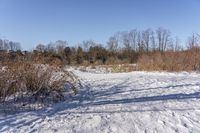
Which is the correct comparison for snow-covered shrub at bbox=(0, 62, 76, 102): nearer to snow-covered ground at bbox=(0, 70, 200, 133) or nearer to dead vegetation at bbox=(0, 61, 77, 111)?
dead vegetation at bbox=(0, 61, 77, 111)

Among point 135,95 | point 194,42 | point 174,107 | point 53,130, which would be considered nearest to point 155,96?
point 135,95

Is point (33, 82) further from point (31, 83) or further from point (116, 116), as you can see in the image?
point (116, 116)

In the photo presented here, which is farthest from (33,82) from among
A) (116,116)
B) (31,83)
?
(116,116)

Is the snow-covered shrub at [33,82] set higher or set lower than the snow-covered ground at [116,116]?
higher

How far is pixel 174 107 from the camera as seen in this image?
236 inches

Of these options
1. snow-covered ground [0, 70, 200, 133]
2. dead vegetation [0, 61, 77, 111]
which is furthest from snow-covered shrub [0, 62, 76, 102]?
snow-covered ground [0, 70, 200, 133]

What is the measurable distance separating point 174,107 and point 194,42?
14.7m

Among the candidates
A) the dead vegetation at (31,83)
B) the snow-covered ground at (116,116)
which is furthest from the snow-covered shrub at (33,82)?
the snow-covered ground at (116,116)

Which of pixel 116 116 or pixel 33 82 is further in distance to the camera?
pixel 33 82

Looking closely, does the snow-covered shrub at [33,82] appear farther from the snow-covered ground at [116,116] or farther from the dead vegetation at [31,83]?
the snow-covered ground at [116,116]

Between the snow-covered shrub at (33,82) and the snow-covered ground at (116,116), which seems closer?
the snow-covered ground at (116,116)

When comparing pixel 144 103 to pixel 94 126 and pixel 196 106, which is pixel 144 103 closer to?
pixel 196 106

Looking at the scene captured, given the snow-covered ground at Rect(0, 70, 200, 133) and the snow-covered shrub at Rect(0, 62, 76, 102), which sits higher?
the snow-covered shrub at Rect(0, 62, 76, 102)

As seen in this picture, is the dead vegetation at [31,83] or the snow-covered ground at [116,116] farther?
the dead vegetation at [31,83]
